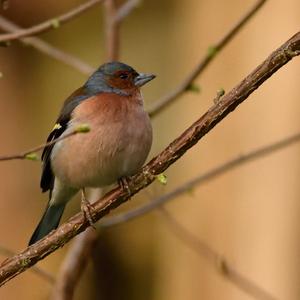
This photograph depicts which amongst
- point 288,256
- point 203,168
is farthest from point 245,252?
point 203,168

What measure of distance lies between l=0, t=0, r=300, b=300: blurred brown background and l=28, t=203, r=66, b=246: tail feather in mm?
1064

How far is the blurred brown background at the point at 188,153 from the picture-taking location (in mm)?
5918

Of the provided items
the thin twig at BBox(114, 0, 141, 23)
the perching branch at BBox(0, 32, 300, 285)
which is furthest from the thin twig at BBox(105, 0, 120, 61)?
the perching branch at BBox(0, 32, 300, 285)

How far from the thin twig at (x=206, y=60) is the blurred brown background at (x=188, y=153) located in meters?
0.90

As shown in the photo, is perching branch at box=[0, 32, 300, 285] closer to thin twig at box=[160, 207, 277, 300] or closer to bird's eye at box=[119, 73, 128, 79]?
bird's eye at box=[119, 73, 128, 79]

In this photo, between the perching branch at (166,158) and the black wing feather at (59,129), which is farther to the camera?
the black wing feather at (59,129)

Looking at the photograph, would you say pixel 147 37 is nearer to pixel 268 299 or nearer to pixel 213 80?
pixel 213 80

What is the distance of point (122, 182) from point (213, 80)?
8.44ft

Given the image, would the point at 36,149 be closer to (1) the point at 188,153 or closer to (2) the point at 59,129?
(2) the point at 59,129

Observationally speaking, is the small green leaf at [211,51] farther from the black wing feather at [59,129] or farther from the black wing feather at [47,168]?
the black wing feather at [47,168]

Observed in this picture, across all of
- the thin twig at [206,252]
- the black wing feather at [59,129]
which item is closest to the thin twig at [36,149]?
the black wing feather at [59,129]

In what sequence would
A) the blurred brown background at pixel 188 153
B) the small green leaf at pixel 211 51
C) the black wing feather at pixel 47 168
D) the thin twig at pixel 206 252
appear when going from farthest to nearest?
the blurred brown background at pixel 188 153 < the thin twig at pixel 206 252 < the black wing feather at pixel 47 168 < the small green leaf at pixel 211 51

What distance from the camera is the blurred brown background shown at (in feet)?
19.4

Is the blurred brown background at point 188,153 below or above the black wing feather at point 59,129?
above
